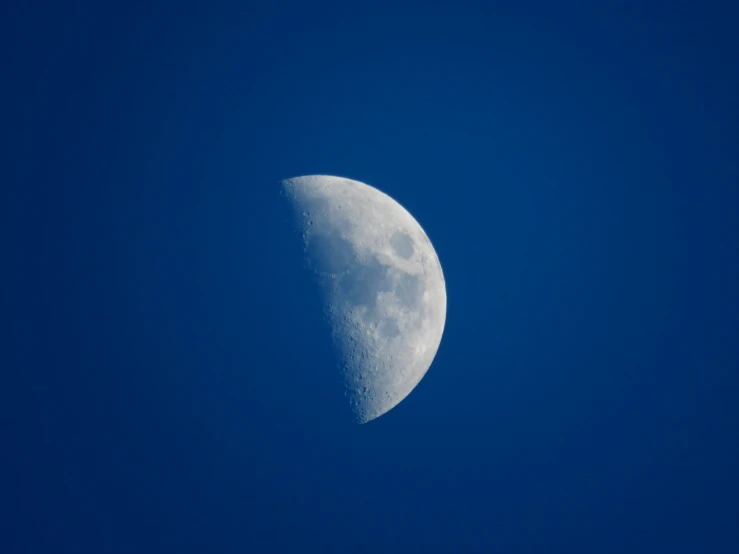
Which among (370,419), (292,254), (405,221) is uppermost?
(405,221)

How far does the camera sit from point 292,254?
5.48m

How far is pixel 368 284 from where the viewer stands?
5.55 m

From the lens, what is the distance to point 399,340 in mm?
5781

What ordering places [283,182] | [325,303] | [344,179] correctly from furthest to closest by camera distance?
1. [344,179]
2. [283,182]
3. [325,303]

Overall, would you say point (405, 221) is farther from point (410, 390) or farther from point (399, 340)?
point (410, 390)

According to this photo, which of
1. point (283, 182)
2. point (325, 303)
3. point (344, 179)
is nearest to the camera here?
point (325, 303)

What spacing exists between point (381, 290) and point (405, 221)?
123 centimetres

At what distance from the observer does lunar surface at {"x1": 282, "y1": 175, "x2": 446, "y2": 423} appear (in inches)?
217

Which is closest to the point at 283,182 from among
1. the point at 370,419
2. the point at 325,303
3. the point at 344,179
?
the point at 344,179

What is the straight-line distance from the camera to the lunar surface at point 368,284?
551cm

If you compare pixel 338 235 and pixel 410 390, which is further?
pixel 410 390

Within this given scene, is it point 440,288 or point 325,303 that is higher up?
point 440,288

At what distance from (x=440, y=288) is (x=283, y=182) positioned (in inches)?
103

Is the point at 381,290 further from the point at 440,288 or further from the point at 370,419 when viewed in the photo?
the point at 370,419
